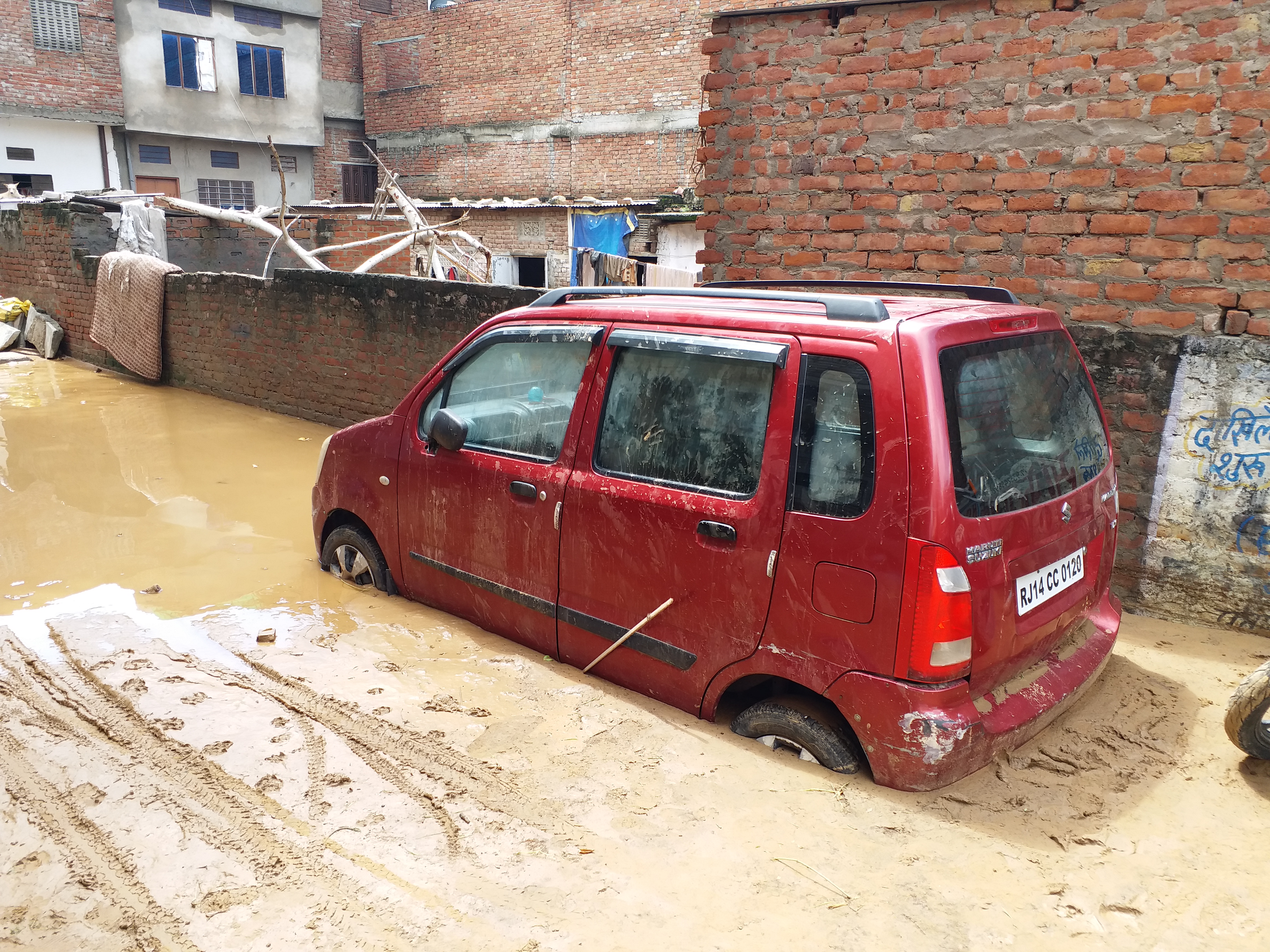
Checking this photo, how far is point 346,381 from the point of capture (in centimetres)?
903

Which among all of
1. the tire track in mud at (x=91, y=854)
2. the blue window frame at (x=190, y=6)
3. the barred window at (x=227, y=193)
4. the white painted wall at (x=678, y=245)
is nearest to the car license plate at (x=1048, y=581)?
the tire track in mud at (x=91, y=854)

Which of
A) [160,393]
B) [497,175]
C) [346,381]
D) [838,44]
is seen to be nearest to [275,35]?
[497,175]

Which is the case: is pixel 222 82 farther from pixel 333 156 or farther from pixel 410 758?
pixel 410 758

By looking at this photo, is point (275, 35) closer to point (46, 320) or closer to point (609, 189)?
point (609, 189)

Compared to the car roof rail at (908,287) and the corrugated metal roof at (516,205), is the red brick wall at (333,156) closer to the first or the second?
the corrugated metal roof at (516,205)

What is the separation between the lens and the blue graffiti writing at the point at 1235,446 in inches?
159

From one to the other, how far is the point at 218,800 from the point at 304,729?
47 centimetres

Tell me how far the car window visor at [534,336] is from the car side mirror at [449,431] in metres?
0.30

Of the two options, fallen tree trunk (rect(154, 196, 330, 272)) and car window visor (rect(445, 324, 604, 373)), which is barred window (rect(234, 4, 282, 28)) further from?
car window visor (rect(445, 324, 604, 373))

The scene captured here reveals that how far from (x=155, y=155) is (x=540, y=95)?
12949mm

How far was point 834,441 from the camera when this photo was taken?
2793mm

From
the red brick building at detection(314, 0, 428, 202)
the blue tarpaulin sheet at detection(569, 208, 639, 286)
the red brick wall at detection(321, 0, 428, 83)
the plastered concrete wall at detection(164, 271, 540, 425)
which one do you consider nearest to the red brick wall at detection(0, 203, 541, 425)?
the plastered concrete wall at detection(164, 271, 540, 425)

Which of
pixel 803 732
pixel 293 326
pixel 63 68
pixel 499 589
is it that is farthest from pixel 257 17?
pixel 803 732

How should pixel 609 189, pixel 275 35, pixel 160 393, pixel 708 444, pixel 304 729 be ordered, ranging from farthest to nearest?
pixel 275 35 < pixel 609 189 < pixel 160 393 < pixel 304 729 < pixel 708 444
